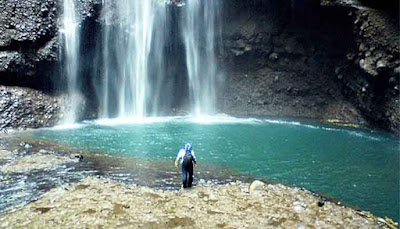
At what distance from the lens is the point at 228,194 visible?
14500 mm

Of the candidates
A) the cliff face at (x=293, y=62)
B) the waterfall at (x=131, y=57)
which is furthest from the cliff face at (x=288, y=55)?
the waterfall at (x=131, y=57)

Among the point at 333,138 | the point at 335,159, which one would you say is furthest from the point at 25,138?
the point at 333,138

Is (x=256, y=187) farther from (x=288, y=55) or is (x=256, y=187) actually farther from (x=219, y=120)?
(x=288, y=55)

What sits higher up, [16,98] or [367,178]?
[16,98]

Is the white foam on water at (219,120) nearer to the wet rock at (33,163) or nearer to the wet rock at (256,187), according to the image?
the wet rock at (33,163)

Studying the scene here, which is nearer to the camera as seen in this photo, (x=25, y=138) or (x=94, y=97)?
(x=25, y=138)

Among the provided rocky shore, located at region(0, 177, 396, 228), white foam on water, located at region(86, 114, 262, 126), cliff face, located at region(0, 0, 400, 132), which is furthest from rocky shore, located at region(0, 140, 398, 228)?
white foam on water, located at region(86, 114, 262, 126)

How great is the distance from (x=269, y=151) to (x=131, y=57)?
21.8 metres

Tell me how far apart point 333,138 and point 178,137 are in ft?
44.0

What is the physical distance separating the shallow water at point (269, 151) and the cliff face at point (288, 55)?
5509 mm

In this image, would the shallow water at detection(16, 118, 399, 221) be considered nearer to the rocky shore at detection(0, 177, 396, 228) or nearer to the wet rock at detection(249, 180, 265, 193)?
the rocky shore at detection(0, 177, 396, 228)

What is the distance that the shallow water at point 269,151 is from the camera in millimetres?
17344

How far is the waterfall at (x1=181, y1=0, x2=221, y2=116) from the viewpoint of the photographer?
42.3 meters

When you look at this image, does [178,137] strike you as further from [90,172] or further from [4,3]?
[4,3]
